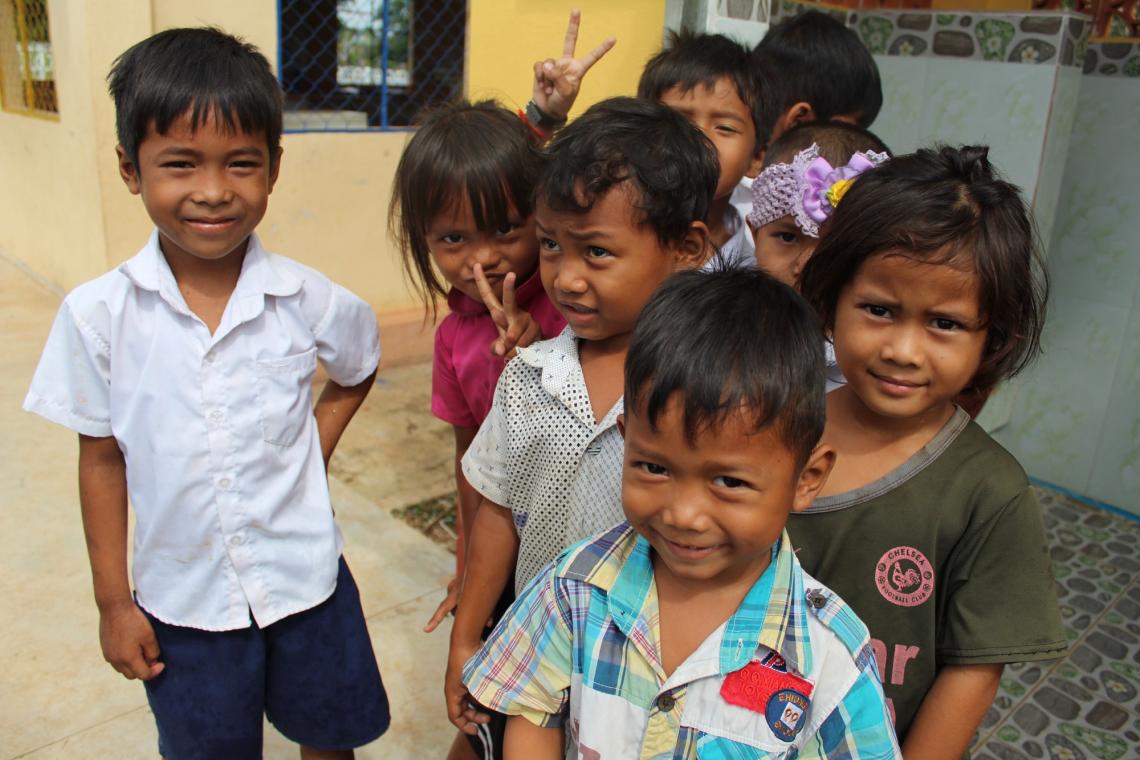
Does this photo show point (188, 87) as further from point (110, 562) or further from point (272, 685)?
point (272, 685)

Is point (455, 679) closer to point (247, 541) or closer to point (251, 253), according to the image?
point (247, 541)

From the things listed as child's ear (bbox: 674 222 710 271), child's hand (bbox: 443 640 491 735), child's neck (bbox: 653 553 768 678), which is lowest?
child's hand (bbox: 443 640 491 735)

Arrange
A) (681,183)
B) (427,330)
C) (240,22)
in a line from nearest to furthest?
(681,183)
(240,22)
(427,330)

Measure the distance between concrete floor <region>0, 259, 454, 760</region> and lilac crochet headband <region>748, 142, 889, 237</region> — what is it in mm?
1585

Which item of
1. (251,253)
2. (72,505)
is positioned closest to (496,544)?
(251,253)

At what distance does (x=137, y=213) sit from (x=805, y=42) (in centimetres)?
323

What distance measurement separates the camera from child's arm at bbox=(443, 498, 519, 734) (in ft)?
5.27

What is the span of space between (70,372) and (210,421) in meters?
0.23

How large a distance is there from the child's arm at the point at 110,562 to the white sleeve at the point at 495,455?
2.01 feet

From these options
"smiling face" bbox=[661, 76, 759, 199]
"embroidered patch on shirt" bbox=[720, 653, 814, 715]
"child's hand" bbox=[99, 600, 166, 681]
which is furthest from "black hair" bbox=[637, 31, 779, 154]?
"child's hand" bbox=[99, 600, 166, 681]

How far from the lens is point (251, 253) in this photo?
5.45 ft

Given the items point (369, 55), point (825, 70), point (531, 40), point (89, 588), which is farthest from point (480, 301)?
point (369, 55)

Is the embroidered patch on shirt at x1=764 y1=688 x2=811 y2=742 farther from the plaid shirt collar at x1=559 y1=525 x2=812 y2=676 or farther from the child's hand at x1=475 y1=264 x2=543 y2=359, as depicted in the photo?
the child's hand at x1=475 y1=264 x2=543 y2=359

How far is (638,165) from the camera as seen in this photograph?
1430mm
